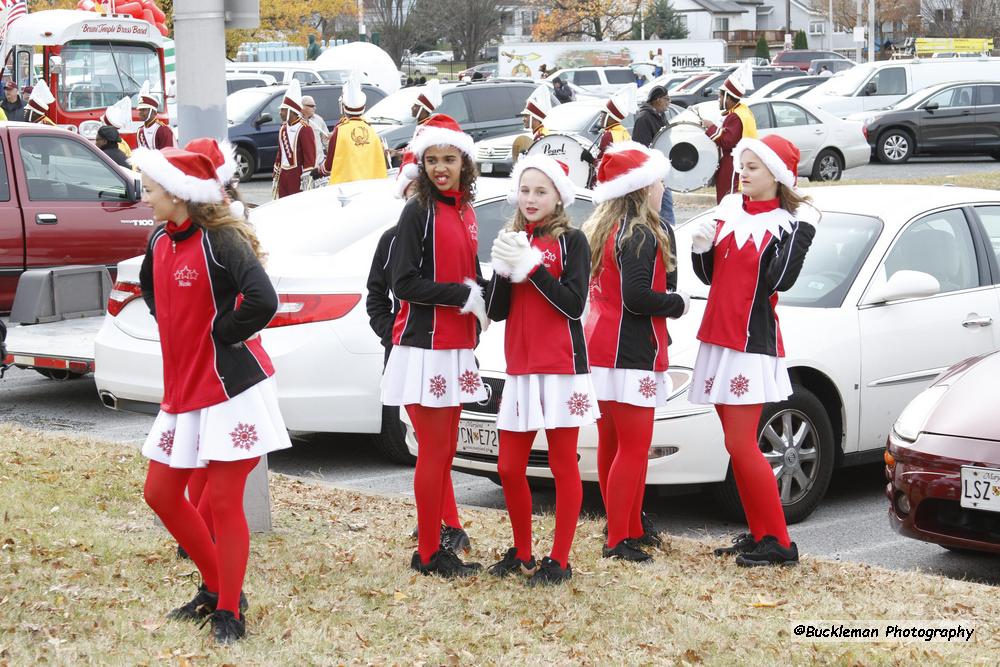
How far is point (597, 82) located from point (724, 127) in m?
33.8

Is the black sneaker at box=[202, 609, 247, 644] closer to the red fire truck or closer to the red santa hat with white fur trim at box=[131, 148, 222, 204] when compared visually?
the red santa hat with white fur trim at box=[131, 148, 222, 204]

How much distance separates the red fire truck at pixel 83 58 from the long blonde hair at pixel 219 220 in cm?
2028

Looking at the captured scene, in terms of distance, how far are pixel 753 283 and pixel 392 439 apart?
2811mm

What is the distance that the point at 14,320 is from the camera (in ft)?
31.6

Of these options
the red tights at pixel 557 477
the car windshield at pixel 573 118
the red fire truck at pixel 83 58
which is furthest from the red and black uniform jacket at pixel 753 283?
the red fire truck at pixel 83 58

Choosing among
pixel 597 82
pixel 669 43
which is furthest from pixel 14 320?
pixel 669 43

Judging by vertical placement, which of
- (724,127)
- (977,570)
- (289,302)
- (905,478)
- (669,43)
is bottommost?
(977,570)

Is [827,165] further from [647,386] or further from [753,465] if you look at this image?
[647,386]

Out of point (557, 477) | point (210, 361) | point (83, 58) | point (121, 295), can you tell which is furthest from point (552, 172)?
point (83, 58)

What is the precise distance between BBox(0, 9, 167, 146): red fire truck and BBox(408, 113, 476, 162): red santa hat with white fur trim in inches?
774

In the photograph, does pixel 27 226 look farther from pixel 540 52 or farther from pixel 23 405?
pixel 540 52

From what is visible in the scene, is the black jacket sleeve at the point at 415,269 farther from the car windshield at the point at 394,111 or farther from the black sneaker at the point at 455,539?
the car windshield at the point at 394,111

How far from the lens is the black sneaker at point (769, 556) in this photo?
5.52 m

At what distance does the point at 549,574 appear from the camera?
5172 millimetres
